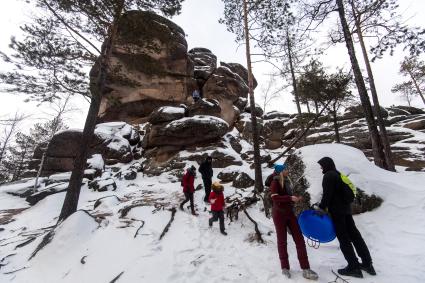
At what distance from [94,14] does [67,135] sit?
11.0m

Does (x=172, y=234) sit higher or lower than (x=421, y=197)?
lower

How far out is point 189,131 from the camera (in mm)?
18109

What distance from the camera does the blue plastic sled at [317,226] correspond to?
4.06 m

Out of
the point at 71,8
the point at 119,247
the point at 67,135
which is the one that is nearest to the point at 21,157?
the point at 67,135

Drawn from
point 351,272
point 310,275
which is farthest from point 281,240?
point 351,272

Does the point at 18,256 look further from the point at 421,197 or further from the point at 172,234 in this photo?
the point at 421,197

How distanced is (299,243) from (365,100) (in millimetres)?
7716

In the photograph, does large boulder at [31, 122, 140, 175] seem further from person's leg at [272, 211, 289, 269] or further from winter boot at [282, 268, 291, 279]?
winter boot at [282, 268, 291, 279]

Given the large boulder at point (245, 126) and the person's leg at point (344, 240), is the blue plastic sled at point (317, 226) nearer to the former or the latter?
the person's leg at point (344, 240)

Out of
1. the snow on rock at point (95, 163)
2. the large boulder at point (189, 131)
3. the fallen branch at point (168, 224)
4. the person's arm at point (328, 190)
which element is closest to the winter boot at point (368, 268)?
the person's arm at point (328, 190)

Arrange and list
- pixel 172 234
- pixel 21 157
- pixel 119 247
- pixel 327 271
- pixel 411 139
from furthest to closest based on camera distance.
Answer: pixel 21 157, pixel 411 139, pixel 172 234, pixel 119 247, pixel 327 271

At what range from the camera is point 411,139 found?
16359 mm

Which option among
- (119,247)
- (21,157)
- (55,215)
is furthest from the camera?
(21,157)

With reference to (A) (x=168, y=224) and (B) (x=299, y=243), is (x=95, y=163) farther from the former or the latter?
(B) (x=299, y=243)
